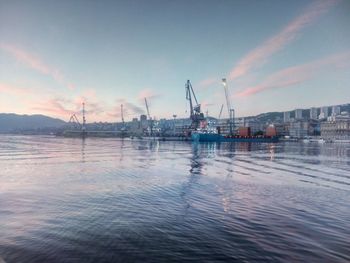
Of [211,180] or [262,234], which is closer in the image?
[262,234]

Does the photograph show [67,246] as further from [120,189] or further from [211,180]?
[211,180]

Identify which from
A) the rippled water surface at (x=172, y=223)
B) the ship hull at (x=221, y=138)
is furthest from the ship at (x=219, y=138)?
the rippled water surface at (x=172, y=223)

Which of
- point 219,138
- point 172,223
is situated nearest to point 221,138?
point 219,138

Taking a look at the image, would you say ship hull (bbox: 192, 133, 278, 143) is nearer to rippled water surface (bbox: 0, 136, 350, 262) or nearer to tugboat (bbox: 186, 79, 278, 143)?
tugboat (bbox: 186, 79, 278, 143)

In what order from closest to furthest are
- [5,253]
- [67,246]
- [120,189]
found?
[5,253]
[67,246]
[120,189]

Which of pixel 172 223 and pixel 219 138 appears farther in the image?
pixel 219 138

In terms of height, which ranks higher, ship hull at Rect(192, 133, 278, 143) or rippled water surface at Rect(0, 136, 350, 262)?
rippled water surface at Rect(0, 136, 350, 262)

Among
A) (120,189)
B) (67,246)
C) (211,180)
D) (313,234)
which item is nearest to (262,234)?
(313,234)

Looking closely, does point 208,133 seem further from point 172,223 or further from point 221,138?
point 172,223

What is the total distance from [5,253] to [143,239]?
14.3 feet

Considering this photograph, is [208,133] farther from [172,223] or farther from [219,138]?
[172,223]

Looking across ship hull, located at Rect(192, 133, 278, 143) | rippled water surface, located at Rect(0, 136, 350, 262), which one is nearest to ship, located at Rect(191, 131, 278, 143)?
ship hull, located at Rect(192, 133, 278, 143)

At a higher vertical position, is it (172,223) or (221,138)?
(172,223)

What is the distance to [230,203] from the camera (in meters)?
16.3
